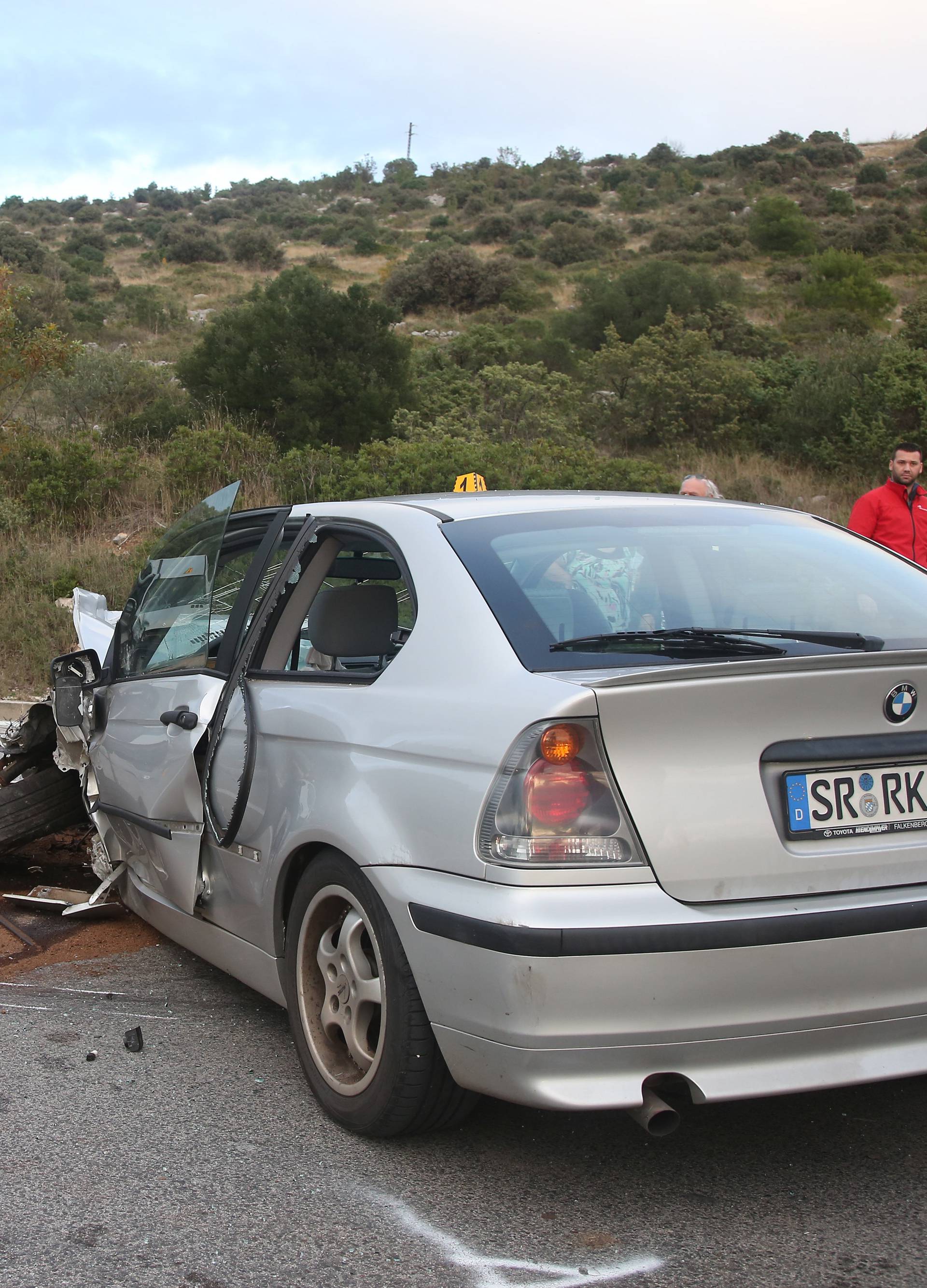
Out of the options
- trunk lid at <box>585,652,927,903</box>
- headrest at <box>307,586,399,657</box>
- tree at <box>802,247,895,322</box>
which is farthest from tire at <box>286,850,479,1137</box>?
tree at <box>802,247,895,322</box>

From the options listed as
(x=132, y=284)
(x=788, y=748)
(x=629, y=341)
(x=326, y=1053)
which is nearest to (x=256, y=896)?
(x=326, y=1053)

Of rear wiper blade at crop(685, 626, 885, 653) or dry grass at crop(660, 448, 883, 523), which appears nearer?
rear wiper blade at crop(685, 626, 885, 653)

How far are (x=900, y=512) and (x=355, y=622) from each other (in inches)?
241

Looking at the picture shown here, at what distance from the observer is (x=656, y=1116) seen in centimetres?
252

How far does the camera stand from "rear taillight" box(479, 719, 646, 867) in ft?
8.22

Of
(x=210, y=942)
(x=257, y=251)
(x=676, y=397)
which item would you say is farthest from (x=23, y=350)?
(x=257, y=251)

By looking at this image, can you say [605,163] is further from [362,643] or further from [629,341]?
[362,643]

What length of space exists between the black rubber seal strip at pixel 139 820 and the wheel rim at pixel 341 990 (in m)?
0.92

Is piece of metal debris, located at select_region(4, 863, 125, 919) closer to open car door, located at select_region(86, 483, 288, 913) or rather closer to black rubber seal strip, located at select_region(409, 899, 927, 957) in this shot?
open car door, located at select_region(86, 483, 288, 913)

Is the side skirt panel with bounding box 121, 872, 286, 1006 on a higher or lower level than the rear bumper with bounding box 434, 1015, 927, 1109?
lower

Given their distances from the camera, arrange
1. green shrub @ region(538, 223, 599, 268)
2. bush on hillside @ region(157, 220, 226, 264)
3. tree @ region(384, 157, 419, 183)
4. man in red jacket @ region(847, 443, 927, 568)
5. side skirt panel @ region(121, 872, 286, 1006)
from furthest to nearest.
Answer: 1. tree @ region(384, 157, 419, 183)
2. bush on hillside @ region(157, 220, 226, 264)
3. green shrub @ region(538, 223, 599, 268)
4. man in red jacket @ region(847, 443, 927, 568)
5. side skirt panel @ region(121, 872, 286, 1006)

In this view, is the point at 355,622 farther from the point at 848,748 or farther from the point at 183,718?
the point at 848,748

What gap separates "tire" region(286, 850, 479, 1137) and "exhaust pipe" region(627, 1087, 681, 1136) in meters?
0.49

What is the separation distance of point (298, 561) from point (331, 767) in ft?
2.94
